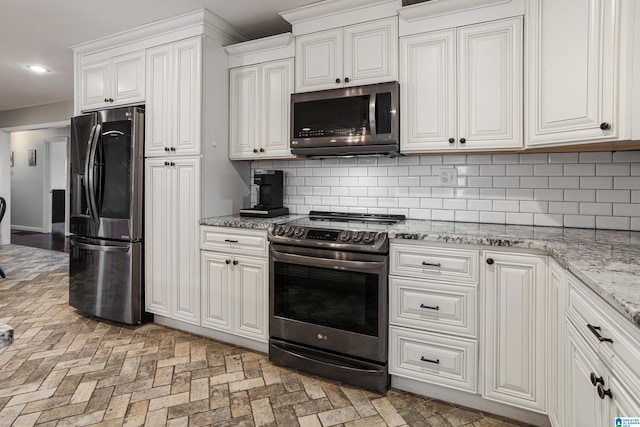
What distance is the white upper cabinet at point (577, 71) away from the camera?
1.56 meters

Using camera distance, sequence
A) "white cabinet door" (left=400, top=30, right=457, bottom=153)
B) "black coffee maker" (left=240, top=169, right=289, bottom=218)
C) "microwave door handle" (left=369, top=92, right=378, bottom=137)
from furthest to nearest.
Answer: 1. "black coffee maker" (left=240, top=169, right=289, bottom=218)
2. "microwave door handle" (left=369, top=92, right=378, bottom=137)
3. "white cabinet door" (left=400, top=30, right=457, bottom=153)

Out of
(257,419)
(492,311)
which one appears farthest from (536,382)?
(257,419)

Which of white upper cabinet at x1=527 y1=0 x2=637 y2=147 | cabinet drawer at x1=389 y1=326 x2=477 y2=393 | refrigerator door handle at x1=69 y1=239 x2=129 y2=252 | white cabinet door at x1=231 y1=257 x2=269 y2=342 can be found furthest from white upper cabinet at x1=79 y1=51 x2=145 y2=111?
white upper cabinet at x1=527 y1=0 x2=637 y2=147

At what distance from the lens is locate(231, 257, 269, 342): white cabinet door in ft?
8.36

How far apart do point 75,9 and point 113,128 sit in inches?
34.8

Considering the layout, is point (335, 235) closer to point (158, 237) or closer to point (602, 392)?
point (602, 392)

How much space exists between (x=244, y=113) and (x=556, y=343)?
260 centimetres

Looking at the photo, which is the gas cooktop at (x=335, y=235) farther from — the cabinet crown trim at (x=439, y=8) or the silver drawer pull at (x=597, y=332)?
the cabinet crown trim at (x=439, y=8)

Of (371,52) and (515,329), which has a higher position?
(371,52)

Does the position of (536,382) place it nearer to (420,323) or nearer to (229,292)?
(420,323)

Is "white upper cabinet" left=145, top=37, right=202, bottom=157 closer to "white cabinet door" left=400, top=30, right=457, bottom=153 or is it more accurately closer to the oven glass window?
the oven glass window

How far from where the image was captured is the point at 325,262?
223 cm

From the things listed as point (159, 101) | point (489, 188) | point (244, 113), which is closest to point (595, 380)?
point (489, 188)

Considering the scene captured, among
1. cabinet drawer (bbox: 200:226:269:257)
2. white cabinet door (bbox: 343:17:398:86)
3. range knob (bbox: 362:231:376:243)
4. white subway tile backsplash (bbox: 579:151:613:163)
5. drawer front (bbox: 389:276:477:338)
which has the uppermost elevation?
white cabinet door (bbox: 343:17:398:86)
